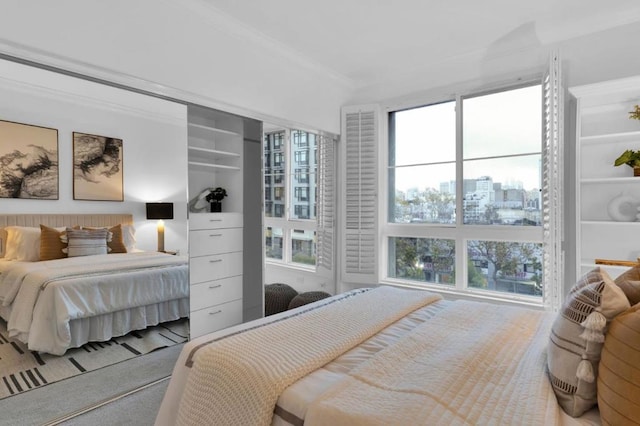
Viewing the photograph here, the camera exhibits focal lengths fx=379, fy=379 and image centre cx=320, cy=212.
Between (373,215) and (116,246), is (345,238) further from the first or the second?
(116,246)

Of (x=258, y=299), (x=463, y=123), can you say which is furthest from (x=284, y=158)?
(x=463, y=123)

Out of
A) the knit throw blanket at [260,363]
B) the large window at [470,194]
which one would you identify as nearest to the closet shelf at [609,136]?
the large window at [470,194]

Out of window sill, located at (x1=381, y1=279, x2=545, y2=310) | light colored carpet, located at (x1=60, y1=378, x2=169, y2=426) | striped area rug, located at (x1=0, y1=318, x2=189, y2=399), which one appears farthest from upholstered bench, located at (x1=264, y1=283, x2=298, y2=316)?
light colored carpet, located at (x1=60, y1=378, x2=169, y2=426)

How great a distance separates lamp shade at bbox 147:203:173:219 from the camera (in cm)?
259

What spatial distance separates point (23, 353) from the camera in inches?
84.9

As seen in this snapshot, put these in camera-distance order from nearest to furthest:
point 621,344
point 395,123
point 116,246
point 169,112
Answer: point 621,344 < point 116,246 < point 169,112 < point 395,123

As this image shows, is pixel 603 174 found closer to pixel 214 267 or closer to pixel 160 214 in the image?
pixel 214 267

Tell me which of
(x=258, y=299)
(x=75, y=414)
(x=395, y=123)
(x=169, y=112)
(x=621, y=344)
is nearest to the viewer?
(x=621, y=344)

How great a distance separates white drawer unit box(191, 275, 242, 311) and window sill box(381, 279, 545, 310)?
1.58 metres

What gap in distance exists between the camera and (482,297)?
10.9 ft

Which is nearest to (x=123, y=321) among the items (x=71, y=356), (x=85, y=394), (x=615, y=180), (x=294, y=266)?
(x=71, y=356)

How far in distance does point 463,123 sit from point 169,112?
2558 millimetres

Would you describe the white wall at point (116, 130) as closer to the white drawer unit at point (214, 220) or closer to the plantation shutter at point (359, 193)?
the white drawer unit at point (214, 220)

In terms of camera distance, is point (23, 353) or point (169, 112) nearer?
point (23, 353)
